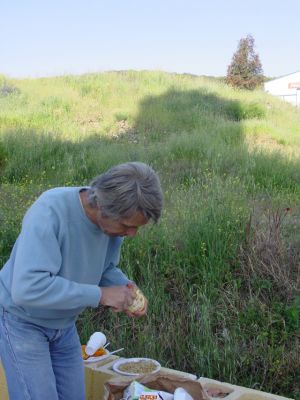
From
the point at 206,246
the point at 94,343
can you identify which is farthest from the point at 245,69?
the point at 94,343

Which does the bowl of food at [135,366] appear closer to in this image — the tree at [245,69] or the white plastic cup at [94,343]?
the white plastic cup at [94,343]

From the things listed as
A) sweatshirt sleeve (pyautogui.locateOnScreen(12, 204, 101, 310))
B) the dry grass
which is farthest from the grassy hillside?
sweatshirt sleeve (pyautogui.locateOnScreen(12, 204, 101, 310))

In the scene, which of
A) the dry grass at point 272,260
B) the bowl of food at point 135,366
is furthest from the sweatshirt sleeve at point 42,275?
the dry grass at point 272,260

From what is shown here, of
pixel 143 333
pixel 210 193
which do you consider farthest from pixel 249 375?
pixel 210 193

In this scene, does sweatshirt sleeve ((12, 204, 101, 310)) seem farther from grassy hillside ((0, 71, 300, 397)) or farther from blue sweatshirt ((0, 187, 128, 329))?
grassy hillside ((0, 71, 300, 397))

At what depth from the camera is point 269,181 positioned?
7949 mm

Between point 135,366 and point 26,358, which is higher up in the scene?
point 26,358

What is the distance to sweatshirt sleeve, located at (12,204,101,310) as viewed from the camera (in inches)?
86.8

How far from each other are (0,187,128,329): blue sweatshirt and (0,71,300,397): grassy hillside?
1.70 meters

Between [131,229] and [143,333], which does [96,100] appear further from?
[131,229]

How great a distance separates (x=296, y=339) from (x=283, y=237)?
1.21m

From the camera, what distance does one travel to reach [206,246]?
491 cm

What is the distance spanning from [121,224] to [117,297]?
0.33 m

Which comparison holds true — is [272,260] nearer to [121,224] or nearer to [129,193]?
[121,224]
